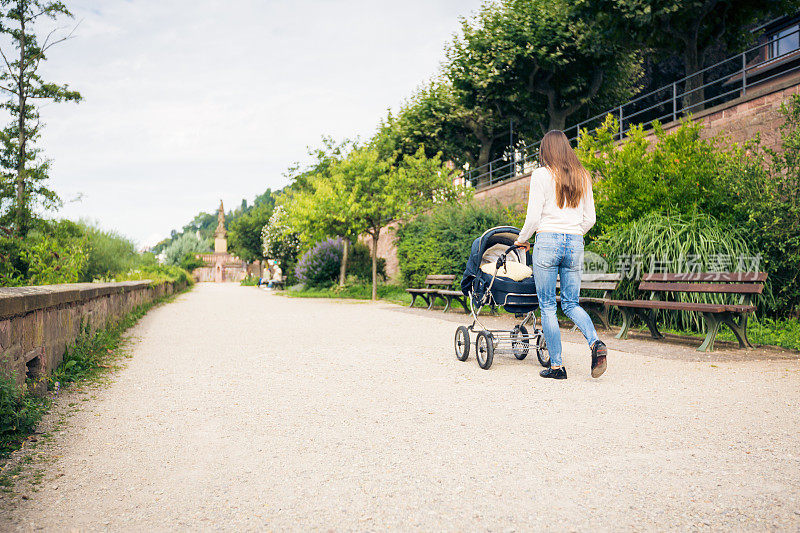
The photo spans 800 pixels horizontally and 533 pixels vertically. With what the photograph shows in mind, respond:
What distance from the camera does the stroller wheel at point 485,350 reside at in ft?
18.8

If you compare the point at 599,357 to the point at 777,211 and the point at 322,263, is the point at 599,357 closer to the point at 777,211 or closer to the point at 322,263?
the point at 777,211

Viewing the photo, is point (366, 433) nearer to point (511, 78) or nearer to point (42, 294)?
point (42, 294)

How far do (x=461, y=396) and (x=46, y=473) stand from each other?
2.92 metres

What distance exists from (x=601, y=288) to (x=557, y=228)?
12.8ft

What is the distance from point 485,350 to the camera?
5.93 metres

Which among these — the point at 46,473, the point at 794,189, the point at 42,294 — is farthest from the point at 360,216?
the point at 46,473

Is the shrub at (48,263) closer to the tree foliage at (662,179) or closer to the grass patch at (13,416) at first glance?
the grass patch at (13,416)

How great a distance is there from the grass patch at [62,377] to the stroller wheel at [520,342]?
168 inches

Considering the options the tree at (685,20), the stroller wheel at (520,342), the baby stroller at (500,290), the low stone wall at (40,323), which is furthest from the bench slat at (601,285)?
the tree at (685,20)

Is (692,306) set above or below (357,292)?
above

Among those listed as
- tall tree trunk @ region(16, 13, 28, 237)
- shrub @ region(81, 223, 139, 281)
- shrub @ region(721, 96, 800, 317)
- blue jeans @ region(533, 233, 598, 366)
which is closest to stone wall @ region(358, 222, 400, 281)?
shrub @ region(81, 223, 139, 281)

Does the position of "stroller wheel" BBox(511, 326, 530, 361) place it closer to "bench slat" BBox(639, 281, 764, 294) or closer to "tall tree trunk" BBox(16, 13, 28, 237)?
"bench slat" BBox(639, 281, 764, 294)

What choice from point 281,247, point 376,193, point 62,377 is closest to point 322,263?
point 376,193

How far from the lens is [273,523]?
2.32 metres
